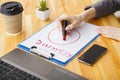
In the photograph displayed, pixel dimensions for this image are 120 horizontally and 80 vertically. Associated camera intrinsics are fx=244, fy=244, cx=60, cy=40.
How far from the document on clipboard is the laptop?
4 centimetres

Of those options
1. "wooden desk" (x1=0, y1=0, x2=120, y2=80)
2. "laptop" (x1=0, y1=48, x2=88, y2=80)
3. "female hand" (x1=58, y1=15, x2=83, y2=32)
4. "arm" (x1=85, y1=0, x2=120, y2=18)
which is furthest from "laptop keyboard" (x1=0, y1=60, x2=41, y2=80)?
"arm" (x1=85, y1=0, x2=120, y2=18)

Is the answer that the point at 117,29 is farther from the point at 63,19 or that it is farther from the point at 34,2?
the point at 34,2

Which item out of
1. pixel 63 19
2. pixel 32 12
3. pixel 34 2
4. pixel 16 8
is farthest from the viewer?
pixel 34 2

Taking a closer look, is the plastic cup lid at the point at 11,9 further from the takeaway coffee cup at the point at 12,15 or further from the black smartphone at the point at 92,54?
the black smartphone at the point at 92,54

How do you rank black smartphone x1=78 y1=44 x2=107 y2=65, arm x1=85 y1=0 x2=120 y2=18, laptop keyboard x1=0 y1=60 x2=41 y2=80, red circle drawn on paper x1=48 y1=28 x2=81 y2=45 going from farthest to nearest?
arm x1=85 y1=0 x2=120 y2=18 < red circle drawn on paper x1=48 y1=28 x2=81 y2=45 < black smartphone x1=78 y1=44 x2=107 y2=65 < laptop keyboard x1=0 y1=60 x2=41 y2=80

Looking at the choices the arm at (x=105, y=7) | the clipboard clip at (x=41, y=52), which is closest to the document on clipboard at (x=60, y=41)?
the clipboard clip at (x=41, y=52)

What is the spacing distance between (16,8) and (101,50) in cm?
43

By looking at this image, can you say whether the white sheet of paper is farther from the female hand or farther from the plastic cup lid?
the plastic cup lid

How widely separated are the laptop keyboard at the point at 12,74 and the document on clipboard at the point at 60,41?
14cm

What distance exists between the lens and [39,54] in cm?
104

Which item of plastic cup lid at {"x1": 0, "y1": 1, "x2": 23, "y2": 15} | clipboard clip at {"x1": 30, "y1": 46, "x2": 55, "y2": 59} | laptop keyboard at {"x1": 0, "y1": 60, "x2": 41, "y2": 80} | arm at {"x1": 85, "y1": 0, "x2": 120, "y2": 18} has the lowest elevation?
laptop keyboard at {"x1": 0, "y1": 60, "x2": 41, "y2": 80}

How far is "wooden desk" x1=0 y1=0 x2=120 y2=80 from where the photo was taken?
0.97m

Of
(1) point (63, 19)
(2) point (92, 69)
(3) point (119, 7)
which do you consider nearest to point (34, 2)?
(1) point (63, 19)

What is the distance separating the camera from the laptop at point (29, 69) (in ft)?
3.01
